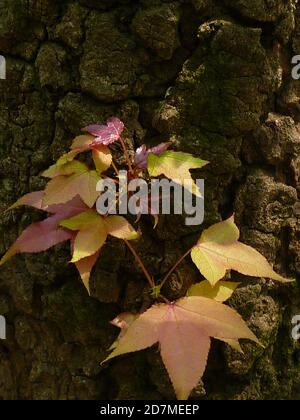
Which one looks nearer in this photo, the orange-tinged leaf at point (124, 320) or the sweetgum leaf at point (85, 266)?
the sweetgum leaf at point (85, 266)

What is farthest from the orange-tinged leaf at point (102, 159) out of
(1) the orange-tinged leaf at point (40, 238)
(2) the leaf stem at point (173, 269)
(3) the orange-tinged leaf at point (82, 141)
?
(2) the leaf stem at point (173, 269)

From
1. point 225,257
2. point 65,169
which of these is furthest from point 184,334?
point 65,169

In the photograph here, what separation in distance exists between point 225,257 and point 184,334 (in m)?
0.20

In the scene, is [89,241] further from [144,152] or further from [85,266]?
[144,152]

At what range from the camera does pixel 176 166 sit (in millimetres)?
916

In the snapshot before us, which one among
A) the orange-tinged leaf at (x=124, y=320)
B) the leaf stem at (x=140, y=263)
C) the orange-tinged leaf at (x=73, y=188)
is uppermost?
the orange-tinged leaf at (x=73, y=188)

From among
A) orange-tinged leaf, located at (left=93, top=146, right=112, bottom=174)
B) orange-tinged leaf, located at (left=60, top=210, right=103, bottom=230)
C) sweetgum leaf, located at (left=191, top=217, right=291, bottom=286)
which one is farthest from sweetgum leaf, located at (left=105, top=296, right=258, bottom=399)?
orange-tinged leaf, located at (left=93, top=146, right=112, bottom=174)

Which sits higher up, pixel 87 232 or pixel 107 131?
pixel 107 131

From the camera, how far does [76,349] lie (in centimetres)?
116

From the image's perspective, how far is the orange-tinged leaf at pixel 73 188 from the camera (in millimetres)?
894

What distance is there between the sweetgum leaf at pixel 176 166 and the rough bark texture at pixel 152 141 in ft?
0.46

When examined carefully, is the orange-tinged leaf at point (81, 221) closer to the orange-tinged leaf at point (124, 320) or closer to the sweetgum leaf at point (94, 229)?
the sweetgum leaf at point (94, 229)
